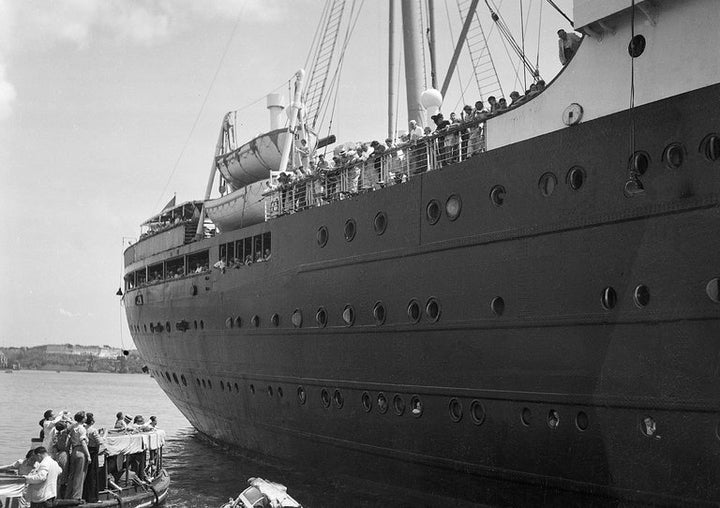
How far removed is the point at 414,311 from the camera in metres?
12.3

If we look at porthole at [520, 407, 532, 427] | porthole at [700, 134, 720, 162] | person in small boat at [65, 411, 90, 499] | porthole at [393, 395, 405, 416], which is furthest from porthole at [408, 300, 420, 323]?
person in small boat at [65, 411, 90, 499]

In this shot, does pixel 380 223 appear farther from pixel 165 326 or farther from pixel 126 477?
pixel 165 326

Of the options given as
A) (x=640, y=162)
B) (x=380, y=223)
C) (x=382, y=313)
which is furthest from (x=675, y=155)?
(x=382, y=313)

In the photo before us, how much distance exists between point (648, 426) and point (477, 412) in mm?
2844

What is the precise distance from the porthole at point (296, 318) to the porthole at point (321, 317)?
24.9 inches

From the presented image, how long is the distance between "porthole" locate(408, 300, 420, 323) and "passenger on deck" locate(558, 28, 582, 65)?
440cm

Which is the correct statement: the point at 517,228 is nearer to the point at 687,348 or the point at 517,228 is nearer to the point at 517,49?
the point at 687,348

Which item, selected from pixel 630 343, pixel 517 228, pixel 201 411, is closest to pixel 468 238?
pixel 517 228

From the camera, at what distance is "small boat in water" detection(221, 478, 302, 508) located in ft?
31.3

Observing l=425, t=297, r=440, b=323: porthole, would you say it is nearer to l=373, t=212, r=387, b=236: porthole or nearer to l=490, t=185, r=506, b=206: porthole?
l=373, t=212, r=387, b=236: porthole

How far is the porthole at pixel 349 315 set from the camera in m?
13.7

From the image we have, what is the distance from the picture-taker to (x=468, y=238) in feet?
37.3

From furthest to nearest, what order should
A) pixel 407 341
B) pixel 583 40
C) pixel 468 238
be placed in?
pixel 407 341, pixel 468 238, pixel 583 40

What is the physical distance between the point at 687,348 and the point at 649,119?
2.81 m
